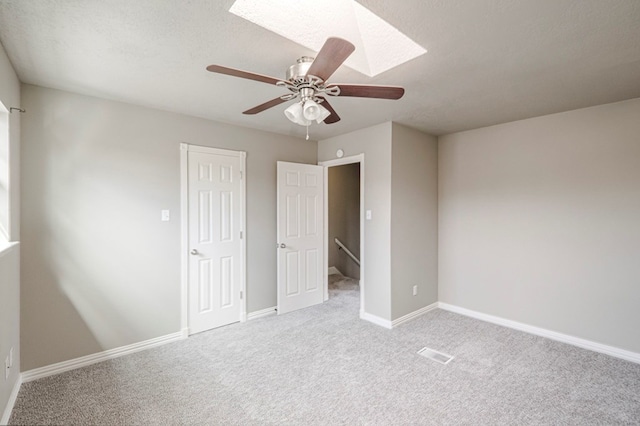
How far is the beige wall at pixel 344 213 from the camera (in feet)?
19.6

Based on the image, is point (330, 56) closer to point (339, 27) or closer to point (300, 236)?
point (339, 27)

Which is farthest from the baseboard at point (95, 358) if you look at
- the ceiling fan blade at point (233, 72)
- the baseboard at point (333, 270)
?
the baseboard at point (333, 270)

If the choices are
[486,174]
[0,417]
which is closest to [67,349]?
[0,417]

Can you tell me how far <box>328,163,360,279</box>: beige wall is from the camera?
19.6 feet

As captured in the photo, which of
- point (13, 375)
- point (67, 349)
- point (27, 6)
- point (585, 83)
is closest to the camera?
point (27, 6)

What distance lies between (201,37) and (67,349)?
2.79m

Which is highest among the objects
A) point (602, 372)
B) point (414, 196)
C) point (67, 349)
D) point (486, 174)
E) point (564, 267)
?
point (486, 174)

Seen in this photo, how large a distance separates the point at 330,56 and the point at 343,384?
232 centimetres

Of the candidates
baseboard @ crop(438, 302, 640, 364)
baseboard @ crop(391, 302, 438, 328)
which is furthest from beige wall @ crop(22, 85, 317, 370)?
baseboard @ crop(438, 302, 640, 364)

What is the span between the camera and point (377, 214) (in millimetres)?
3643

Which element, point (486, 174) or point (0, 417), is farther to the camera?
point (486, 174)

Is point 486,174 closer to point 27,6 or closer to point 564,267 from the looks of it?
point 564,267

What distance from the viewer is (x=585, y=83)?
7.93 feet

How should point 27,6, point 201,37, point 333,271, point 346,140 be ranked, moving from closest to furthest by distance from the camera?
point 27,6, point 201,37, point 346,140, point 333,271
